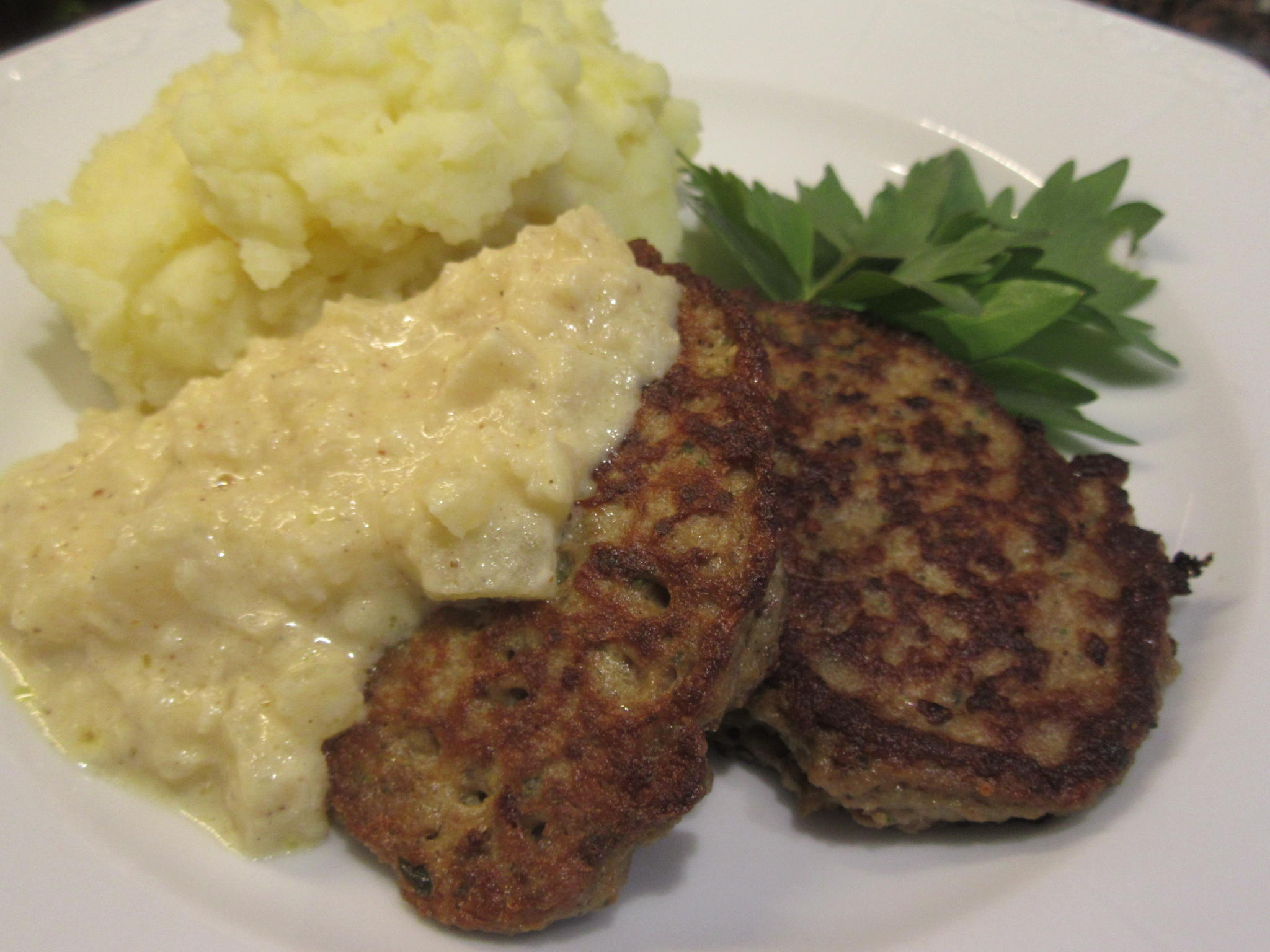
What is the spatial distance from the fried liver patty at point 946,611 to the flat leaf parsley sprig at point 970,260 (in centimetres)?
20

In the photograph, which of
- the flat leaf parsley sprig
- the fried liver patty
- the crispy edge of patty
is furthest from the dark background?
the crispy edge of patty

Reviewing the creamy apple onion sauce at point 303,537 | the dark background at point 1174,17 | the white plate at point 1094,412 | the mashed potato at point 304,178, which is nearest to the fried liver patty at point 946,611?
the white plate at point 1094,412

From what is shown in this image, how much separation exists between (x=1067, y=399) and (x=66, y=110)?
397 centimetres

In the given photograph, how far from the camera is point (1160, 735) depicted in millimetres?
2566

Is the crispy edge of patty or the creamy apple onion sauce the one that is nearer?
the crispy edge of patty

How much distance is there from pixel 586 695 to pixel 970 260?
1.97 metres

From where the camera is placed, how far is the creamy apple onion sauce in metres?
2.35

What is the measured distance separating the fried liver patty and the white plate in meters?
0.16

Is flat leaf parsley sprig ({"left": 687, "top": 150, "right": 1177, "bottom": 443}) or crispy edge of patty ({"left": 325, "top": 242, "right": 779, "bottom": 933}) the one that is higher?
flat leaf parsley sprig ({"left": 687, "top": 150, "right": 1177, "bottom": 443})

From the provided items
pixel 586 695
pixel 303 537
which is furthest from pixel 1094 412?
pixel 303 537

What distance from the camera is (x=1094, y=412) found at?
135 inches

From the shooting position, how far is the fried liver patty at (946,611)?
7.88 ft

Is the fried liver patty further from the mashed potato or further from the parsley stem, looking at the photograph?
the mashed potato

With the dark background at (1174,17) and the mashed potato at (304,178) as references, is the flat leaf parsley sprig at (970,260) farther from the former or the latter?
the dark background at (1174,17)
